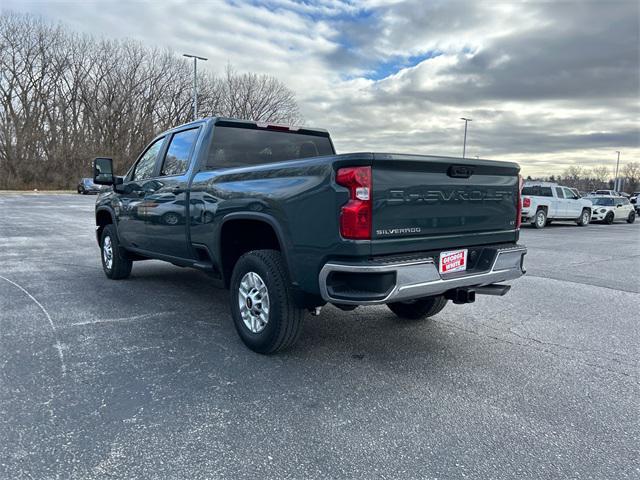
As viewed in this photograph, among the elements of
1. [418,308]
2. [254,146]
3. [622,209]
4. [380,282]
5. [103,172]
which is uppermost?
[254,146]

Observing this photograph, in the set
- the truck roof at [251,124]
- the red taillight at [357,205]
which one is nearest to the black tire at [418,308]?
the red taillight at [357,205]

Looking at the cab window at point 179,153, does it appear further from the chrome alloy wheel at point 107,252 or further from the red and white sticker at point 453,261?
the red and white sticker at point 453,261

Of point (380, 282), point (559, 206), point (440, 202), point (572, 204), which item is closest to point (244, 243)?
point (380, 282)

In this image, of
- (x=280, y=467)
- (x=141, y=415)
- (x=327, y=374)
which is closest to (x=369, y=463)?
(x=280, y=467)

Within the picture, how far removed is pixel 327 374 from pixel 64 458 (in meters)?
1.78

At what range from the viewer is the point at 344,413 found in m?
2.97

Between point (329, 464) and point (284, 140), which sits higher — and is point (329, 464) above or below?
below

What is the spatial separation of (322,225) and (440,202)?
0.96 meters

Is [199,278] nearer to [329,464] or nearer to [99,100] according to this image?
[329,464]

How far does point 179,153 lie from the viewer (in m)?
5.23

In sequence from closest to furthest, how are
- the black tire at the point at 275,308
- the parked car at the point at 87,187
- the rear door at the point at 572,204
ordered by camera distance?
1. the black tire at the point at 275,308
2. the rear door at the point at 572,204
3. the parked car at the point at 87,187

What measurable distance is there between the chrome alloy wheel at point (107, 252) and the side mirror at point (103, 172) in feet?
3.16

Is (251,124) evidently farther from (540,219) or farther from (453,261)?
(540,219)

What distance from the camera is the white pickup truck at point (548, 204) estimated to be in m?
18.0
